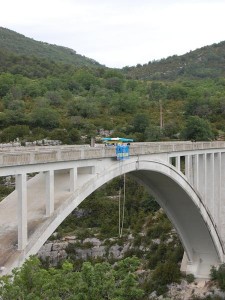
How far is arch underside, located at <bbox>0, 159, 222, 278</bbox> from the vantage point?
16.5 meters

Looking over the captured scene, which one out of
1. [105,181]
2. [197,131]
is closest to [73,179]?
[105,181]

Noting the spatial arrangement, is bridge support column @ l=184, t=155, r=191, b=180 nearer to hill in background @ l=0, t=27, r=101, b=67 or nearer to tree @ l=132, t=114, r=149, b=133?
tree @ l=132, t=114, r=149, b=133

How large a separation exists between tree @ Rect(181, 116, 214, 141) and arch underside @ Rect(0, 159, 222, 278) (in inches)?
916

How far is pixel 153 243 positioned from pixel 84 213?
13948 millimetres

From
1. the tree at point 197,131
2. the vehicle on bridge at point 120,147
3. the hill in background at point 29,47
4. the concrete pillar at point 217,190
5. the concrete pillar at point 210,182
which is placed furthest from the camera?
the hill in background at point 29,47

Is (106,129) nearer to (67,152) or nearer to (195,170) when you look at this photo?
(195,170)

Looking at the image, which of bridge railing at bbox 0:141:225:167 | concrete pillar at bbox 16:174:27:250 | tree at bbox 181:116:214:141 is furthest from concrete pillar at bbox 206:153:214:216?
tree at bbox 181:116:214:141

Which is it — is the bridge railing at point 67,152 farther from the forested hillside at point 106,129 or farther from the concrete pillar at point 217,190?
the concrete pillar at point 217,190

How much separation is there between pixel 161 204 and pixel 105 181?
13917 millimetres

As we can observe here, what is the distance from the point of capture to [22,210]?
1527 centimetres

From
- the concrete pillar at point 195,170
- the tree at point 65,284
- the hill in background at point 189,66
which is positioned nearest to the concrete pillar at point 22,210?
the tree at point 65,284

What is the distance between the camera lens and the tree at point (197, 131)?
5888cm

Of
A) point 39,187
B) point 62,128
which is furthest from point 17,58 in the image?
point 39,187

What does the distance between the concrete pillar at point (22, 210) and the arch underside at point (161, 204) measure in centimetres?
29
